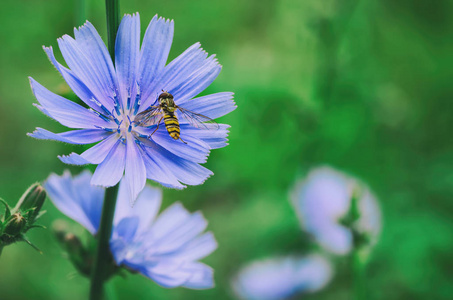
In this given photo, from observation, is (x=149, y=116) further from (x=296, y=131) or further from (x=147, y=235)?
(x=296, y=131)

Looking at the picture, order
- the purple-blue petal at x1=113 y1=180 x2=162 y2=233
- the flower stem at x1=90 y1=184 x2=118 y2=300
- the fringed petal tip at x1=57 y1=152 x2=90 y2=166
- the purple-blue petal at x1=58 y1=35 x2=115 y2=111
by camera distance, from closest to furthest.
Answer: the fringed petal tip at x1=57 y1=152 x2=90 y2=166, the purple-blue petal at x1=58 y1=35 x2=115 y2=111, the flower stem at x1=90 y1=184 x2=118 y2=300, the purple-blue petal at x1=113 y1=180 x2=162 y2=233

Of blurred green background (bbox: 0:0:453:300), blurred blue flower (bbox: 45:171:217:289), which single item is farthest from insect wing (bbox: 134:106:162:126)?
blurred green background (bbox: 0:0:453:300)

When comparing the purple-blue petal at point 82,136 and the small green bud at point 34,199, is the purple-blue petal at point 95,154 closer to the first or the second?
the purple-blue petal at point 82,136

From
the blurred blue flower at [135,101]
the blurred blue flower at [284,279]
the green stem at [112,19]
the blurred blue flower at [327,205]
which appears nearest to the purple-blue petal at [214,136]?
the blurred blue flower at [135,101]

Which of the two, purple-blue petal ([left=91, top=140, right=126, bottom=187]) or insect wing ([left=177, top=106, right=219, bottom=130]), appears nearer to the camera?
purple-blue petal ([left=91, top=140, right=126, bottom=187])

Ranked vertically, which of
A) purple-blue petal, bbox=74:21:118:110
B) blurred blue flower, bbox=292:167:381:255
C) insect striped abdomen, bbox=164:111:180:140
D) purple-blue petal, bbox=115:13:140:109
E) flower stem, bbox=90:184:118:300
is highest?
blurred blue flower, bbox=292:167:381:255

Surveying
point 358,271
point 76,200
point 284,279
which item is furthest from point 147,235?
point 284,279

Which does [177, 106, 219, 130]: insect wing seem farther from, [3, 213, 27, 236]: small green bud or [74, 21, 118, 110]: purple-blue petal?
[3, 213, 27, 236]: small green bud
